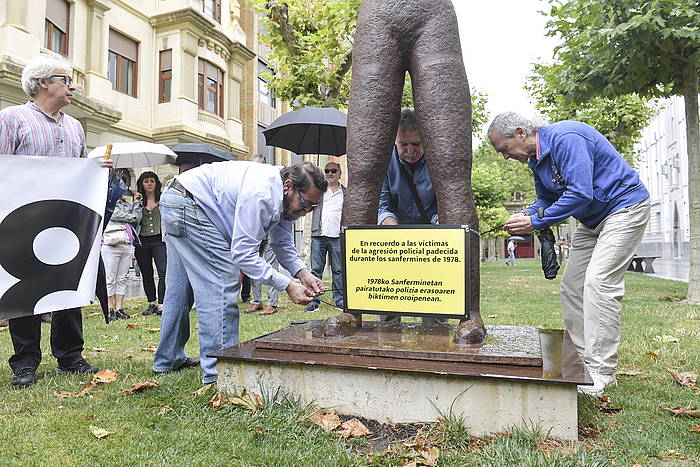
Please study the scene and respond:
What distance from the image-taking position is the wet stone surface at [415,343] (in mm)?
2742

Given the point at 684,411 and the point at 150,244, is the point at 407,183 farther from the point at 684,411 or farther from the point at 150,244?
the point at 150,244

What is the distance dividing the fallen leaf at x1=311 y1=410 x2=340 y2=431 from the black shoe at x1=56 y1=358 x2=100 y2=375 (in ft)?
6.67

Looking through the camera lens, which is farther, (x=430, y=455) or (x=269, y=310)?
(x=269, y=310)

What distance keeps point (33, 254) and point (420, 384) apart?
2732 millimetres

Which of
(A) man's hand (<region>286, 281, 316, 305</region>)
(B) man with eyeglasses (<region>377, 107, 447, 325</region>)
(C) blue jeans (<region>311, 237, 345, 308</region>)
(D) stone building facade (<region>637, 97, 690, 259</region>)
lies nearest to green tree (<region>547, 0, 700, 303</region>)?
(C) blue jeans (<region>311, 237, 345, 308</region>)

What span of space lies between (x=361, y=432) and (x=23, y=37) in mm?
14404

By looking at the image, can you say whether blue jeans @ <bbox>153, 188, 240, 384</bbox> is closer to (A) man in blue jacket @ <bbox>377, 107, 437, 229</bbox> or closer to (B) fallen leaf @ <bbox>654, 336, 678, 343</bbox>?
(A) man in blue jacket @ <bbox>377, 107, 437, 229</bbox>

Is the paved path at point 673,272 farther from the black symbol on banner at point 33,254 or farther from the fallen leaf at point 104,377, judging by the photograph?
the black symbol on banner at point 33,254

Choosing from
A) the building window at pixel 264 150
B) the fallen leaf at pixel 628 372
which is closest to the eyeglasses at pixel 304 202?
the fallen leaf at pixel 628 372

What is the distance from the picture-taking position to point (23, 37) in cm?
1318

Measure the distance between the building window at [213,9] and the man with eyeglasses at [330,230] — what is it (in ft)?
51.6

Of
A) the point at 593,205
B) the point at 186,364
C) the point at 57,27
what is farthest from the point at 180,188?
the point at 57,27

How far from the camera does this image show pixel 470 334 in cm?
303

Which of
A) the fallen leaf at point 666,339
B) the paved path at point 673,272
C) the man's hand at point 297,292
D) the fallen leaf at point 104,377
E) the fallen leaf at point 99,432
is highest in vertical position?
the man's hand at point 297,292
